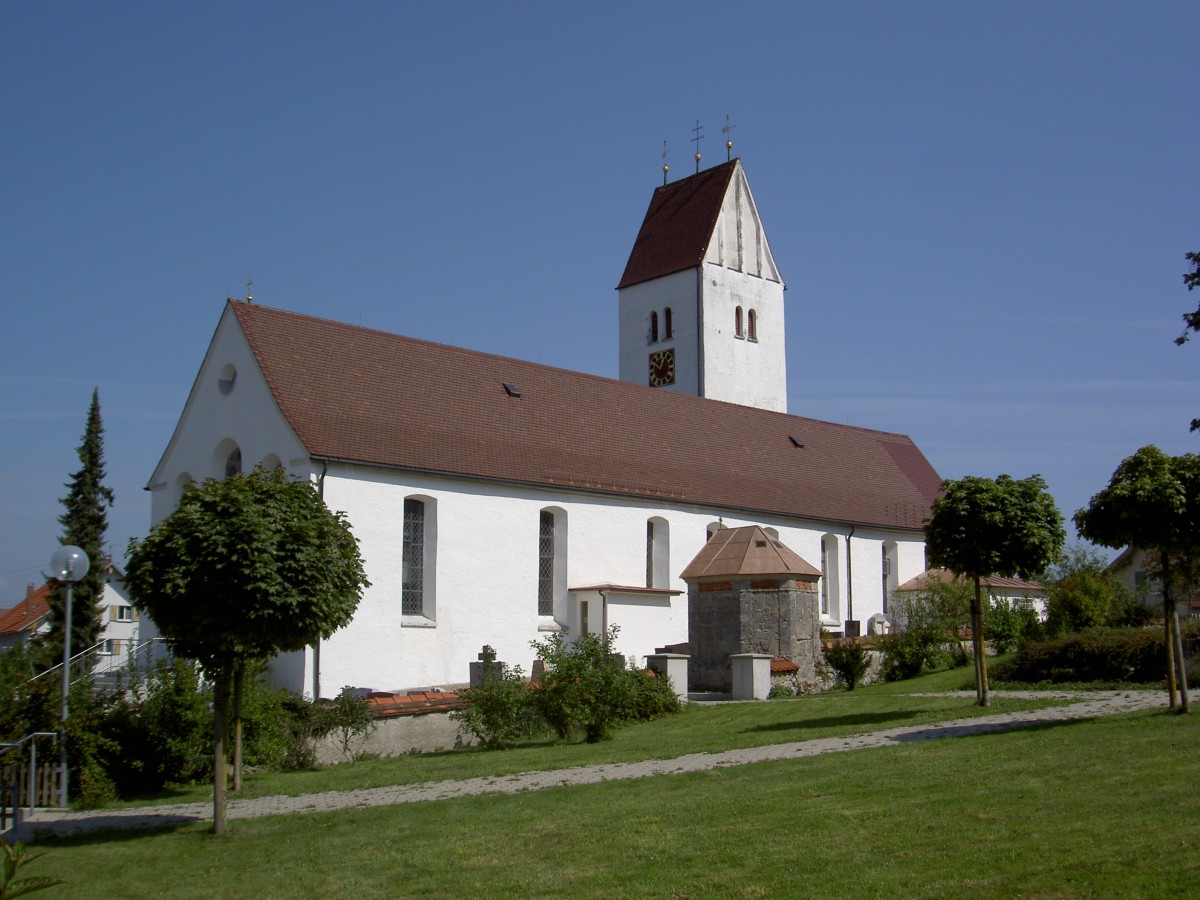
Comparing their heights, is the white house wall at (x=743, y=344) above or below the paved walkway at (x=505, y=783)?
above

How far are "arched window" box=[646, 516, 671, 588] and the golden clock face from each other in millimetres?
15858

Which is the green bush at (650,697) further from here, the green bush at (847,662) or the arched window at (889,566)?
the arched window at (889,566)

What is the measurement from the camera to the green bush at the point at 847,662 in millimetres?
26188

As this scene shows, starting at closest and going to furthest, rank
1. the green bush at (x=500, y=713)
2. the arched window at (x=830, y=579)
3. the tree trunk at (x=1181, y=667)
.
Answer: the tree trunk at (x=1181, y=667)
the green bush at (x=500, y=713)
the arched window at (x=830, y=579)

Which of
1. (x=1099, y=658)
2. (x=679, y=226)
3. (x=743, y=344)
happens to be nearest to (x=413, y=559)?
(x=1099, y=658)

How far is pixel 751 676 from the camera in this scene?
23.9 m

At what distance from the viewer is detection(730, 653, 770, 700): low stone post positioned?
23906 millimetres

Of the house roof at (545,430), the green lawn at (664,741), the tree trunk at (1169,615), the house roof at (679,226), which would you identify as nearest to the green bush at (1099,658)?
the green lawn at (664,741)

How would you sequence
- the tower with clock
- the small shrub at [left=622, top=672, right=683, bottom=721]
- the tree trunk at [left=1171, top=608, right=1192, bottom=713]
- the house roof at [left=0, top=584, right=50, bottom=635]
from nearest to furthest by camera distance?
1. the tree trunk at [left=1171, top=608, right=1192, bottom=713]
2. the small shrub at [left=622, top=672, right=683, bottom=721]
3. the tower with clock
4. the house roof at [left=0, top=584, right=50, bottom=635]

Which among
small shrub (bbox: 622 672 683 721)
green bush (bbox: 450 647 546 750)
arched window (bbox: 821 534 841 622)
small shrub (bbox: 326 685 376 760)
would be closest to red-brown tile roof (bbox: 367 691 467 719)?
small shrub (bbox: 326 685 376 760)

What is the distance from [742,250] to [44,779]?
127 feet

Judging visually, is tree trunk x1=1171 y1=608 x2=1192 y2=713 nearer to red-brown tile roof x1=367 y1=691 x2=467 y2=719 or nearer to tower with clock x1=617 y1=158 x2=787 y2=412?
red-brown tile roof x1=367 y1=691 x2=467 y2=719

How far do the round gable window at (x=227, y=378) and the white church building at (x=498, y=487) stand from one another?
0.05 meters

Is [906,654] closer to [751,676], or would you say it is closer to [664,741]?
[751,676]
